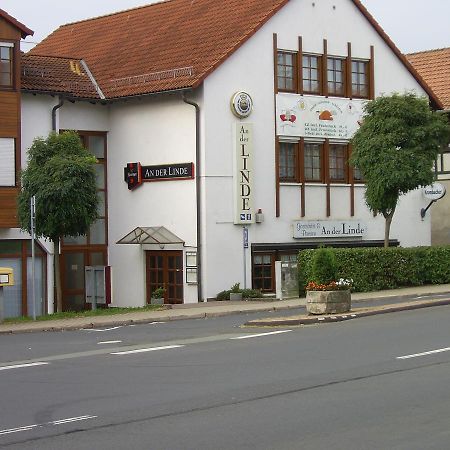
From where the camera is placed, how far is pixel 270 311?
29.6 m

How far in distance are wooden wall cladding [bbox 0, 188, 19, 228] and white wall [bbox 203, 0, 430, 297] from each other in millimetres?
5792

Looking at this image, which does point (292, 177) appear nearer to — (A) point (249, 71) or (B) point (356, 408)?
(A) point (249, 71)

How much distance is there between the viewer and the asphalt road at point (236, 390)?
11.1 metres

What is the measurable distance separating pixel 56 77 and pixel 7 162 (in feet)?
13.5

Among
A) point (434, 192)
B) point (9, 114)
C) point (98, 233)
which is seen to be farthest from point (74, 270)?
point (434, 192)

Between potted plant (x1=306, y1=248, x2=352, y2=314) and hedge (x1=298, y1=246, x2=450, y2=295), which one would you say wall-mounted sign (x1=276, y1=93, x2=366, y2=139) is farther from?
potted plant (x1=306, y1=248, x2=352, y2=314)

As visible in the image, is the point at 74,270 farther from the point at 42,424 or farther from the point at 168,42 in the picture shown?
the point at 42,424

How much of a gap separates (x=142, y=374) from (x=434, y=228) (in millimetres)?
32392

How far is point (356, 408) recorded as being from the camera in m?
12.5

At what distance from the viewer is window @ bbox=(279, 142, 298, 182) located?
1486 inches

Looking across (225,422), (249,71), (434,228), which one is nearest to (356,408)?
(225,422)

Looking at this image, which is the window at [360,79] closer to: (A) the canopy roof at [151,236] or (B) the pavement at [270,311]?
(B) the pavement at [270,311]

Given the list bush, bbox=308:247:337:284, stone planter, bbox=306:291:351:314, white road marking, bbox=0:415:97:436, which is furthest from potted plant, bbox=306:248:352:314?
white road marking, bbox=0:415:97:436

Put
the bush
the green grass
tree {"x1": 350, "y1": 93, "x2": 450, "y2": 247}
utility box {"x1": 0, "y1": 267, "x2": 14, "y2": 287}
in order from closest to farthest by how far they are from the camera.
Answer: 1. the bush
2. utility box {"x1": 0, "y1": 267, "x2": 14, "y2": 287}
3. the green grass
4. tree {"x1": 350, "y1": 93, "x2": 450, "y2": 247}
